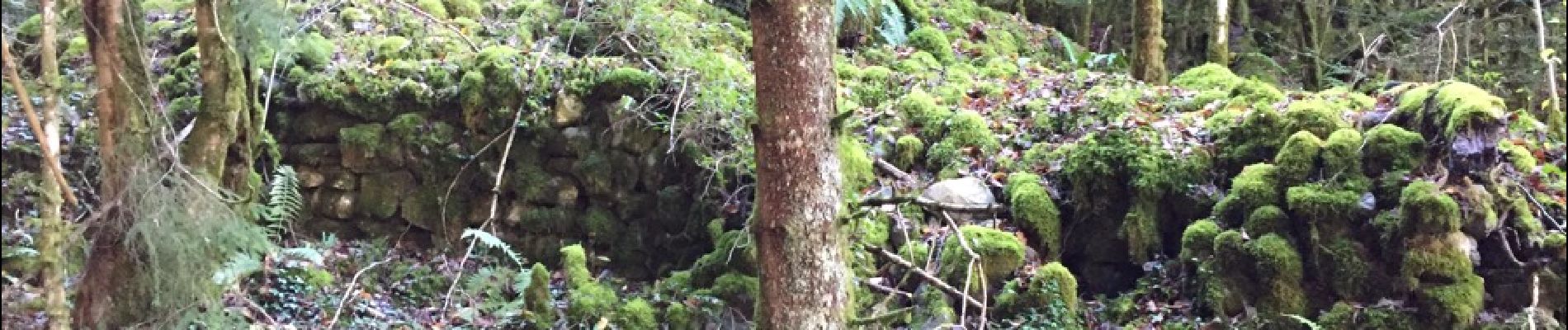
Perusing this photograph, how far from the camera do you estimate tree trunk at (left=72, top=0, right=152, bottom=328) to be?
4039 mm

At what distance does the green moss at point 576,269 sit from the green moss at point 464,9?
9.10 ft

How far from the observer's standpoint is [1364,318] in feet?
16.6

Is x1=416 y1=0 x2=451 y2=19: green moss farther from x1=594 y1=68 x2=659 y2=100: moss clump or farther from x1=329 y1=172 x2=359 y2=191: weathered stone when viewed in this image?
x1=594 y1=68 x2=659 y2=100: moss clump

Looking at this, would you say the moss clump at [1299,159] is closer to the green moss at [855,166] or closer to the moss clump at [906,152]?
the moss clump at [906,152]

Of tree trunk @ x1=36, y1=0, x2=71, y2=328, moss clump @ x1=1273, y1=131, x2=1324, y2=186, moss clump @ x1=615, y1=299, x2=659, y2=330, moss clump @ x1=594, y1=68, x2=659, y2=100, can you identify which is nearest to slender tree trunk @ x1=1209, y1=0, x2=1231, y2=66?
moss clump @ x1=1273, y1=131, x2=1324, y2=186

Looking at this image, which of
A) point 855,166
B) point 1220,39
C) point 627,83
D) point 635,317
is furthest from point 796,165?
point 1220,39

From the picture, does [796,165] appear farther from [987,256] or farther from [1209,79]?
[1209,79]

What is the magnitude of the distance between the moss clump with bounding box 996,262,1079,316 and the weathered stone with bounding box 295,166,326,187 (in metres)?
4.36

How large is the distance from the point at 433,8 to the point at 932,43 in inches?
167

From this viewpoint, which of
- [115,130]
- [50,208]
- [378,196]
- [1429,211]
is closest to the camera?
[50,208]

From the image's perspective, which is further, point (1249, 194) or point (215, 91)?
point (1249, 194)

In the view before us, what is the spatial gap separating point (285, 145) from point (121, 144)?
2877 mm

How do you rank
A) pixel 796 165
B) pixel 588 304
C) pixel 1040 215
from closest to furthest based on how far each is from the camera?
pixel 796 165 → pixel 588 304 → pixel 1040 215

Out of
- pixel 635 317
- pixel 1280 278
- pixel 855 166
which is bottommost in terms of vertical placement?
pixel 635 317
